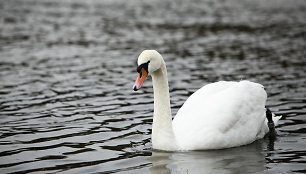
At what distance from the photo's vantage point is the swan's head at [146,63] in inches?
276

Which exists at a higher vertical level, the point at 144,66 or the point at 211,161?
the point at 144,66

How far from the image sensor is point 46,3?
38.2 m

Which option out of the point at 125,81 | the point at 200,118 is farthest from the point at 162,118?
the point at 125,81

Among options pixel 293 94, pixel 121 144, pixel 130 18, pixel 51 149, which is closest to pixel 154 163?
pixel 121 144

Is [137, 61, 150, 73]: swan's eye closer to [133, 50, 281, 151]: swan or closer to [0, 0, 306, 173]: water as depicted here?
[133, 50, 281, 151]: swan

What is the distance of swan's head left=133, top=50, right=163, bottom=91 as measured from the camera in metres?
7.02

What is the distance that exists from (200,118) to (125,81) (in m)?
6.14

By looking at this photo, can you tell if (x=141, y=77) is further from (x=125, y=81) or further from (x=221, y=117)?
(x=125, y=81)

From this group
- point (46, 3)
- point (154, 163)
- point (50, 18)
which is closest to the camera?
point (154, 163)

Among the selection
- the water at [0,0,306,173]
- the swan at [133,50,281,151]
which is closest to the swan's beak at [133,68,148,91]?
the swan at [133,50,281,151]

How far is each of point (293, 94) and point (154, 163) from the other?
17.6ft

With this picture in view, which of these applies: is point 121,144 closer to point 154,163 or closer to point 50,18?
point 154,163

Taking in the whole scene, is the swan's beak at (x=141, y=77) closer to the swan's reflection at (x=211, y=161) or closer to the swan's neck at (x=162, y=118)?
the swan's neck at (x=162, y=118)

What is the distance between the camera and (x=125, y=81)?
13.4m
